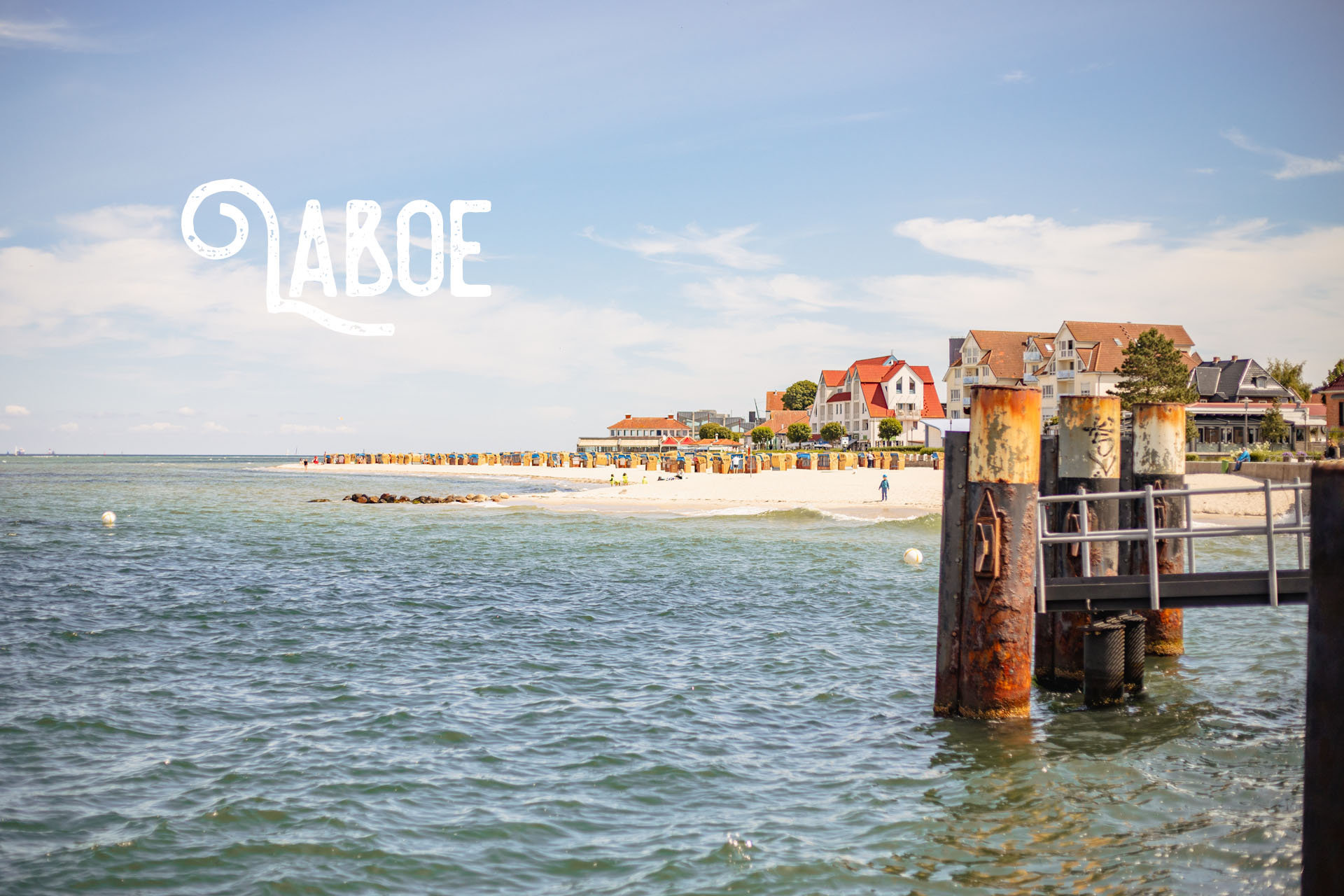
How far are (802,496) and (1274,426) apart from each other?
41276mm

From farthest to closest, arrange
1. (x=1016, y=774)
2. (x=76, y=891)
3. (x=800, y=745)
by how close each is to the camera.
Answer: (x=800, y=745), (x=1016, y=774), (x=76, y=891)

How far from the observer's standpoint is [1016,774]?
30.5 feet

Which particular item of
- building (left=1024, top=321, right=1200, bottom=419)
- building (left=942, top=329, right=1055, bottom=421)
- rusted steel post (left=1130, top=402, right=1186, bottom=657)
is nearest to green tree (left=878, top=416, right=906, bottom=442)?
building (left=942, top=329, right=1055, bottom=421)

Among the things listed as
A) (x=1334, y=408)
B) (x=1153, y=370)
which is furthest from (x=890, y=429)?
(x=1334, y=408)

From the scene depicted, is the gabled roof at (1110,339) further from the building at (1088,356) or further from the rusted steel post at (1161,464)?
the rusted steel post at (1161,464)

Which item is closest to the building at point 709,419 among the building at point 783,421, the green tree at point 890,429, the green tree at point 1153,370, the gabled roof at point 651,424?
the gabled roof at point 651,424

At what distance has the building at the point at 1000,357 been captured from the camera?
95.9 metres

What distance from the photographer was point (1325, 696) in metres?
4.01

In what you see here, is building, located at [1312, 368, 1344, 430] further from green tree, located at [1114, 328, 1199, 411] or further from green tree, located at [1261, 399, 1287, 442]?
green tree, located at [1114, 328, 1199, 411]

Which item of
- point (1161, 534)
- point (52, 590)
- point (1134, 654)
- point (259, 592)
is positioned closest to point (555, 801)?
point (1161, 534)

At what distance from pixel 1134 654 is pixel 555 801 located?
816 cm

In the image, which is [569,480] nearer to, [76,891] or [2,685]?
[2,685]

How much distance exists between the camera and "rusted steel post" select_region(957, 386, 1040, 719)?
9.76 metres

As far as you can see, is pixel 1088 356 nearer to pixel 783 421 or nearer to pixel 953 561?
pixel 783 421
